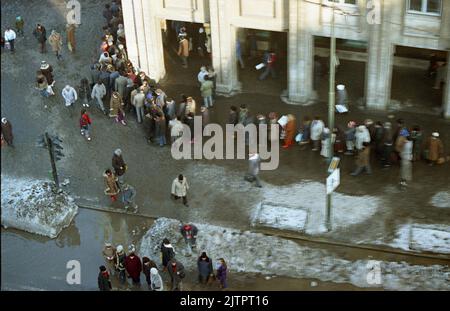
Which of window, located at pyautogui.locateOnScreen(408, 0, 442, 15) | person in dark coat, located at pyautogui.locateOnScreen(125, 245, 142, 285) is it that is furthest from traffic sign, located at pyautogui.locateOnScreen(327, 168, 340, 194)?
window, located at pyautogui.locateOnScreen(408, 0, 442, 15)

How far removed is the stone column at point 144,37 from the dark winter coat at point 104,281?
12666 millimetres

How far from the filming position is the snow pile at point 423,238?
28.8m

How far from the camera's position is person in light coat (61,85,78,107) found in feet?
118

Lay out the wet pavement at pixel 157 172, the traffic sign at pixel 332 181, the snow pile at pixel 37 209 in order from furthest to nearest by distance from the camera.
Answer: the snow pile at pixel 37 209
the wet pavement at pixel 157 172
the traffic sign at pixel 332 181

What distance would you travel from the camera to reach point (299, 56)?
35.4 meters

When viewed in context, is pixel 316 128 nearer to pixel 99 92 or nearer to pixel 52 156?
pixel 99 92

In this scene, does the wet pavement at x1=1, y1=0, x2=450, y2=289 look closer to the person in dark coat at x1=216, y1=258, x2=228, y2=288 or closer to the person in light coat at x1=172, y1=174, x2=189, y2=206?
the person in light coat at x1=172, y1=174, x2=189, y2=206

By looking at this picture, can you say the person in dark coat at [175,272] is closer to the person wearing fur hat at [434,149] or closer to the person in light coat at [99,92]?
the person wearing fur hat at [434,149]

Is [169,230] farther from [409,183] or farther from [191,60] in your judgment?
[191,60]

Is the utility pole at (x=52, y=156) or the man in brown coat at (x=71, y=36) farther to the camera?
the man in brown coat at (x=71, y=36)

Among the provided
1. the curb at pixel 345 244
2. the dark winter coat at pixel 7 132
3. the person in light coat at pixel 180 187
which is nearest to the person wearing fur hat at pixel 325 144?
the curb at pixel 345 244

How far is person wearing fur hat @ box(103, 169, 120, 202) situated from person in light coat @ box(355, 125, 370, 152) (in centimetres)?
820

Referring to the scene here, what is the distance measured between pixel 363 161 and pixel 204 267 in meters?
7.47

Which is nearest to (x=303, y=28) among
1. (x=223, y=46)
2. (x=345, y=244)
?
(x=223, y=46)
